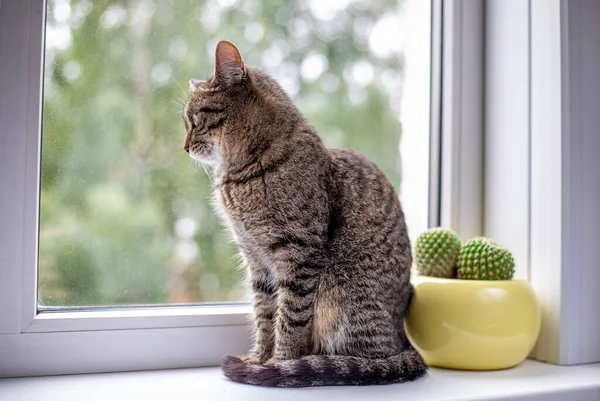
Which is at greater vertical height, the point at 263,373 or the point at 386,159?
the point at 386,159

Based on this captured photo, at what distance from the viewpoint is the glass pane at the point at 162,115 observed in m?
1.23

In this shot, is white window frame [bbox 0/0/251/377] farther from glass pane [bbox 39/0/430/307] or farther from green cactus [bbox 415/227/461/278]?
green cactus [bbox 415/227/461/278]

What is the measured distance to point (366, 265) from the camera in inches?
46.6

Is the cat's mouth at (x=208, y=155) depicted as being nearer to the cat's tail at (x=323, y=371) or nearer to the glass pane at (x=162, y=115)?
the glass pane at (x=162, y=115)

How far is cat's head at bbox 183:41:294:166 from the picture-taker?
3.84ft

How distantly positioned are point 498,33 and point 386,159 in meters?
0.43

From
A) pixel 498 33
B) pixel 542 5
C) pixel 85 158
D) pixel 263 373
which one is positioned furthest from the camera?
pixel 498 33

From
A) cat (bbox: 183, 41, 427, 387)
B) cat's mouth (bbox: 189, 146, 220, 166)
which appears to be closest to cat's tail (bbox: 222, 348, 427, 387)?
cat (bbox: 183, 41, 427, 387)

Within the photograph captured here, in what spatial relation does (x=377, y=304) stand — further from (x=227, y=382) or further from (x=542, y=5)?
(x=542, y=5)

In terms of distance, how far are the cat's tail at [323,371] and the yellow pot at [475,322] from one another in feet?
0.38

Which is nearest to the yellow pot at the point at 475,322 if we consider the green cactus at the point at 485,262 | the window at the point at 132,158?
the green cactus at the point at 485,262

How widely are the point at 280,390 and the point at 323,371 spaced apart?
9 cm

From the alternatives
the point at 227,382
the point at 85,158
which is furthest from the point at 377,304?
the point at 85,158

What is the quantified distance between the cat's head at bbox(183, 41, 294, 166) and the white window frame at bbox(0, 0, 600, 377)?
319mm
